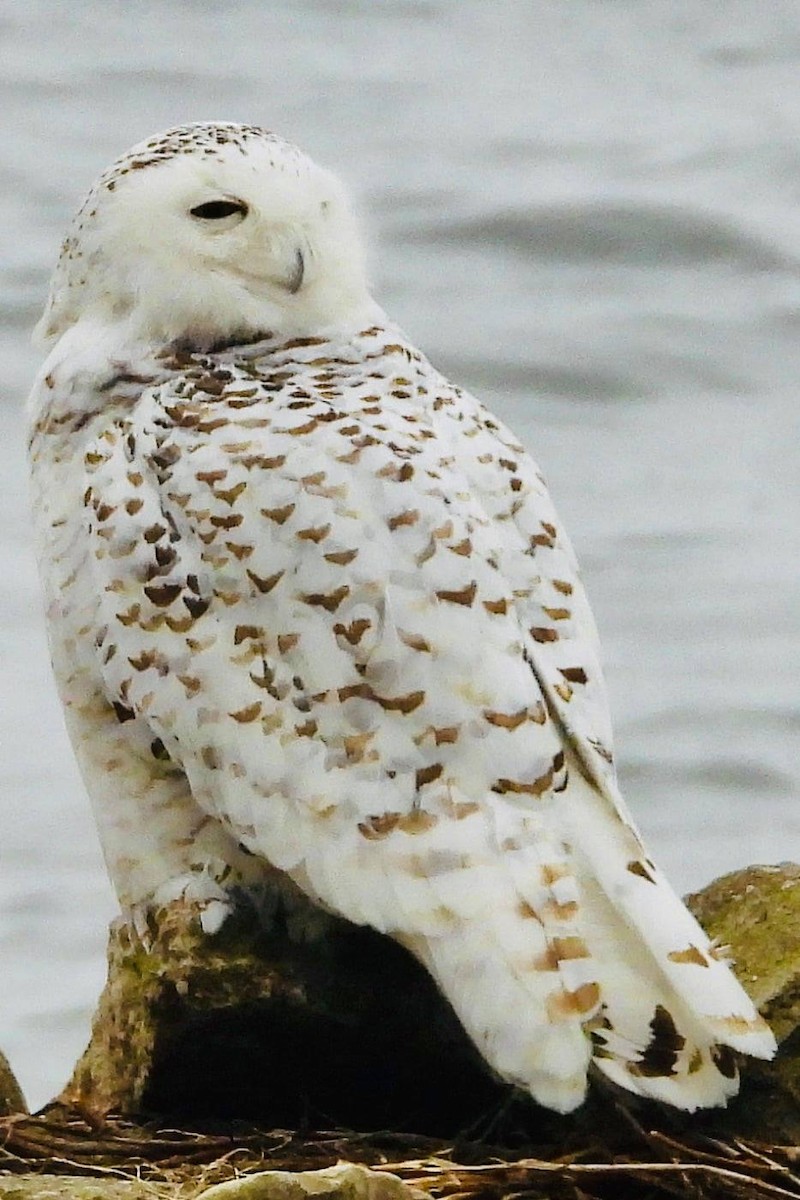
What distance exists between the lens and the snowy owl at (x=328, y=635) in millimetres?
2678

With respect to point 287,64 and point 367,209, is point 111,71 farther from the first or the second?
point 367,209

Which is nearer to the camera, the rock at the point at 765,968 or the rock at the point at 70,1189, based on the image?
the rock at the point at 70,1189

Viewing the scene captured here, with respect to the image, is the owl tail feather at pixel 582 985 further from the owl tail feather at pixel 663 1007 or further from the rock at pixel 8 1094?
the rock at pixel 8 1094

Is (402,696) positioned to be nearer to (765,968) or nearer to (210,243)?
(765,968)

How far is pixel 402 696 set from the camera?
2768 millimetres

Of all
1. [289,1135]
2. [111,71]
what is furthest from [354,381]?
[111,71]

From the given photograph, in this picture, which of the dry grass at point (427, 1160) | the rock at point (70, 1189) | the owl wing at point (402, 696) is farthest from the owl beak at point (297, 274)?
the rock at point (70, 1189)

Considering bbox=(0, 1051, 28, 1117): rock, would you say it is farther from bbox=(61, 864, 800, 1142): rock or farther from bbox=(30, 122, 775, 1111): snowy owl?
bbox=(30, 122, 775, 1111): snowy owl

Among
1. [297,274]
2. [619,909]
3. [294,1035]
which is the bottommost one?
[294,1035]

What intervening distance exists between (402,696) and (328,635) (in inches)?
4.0

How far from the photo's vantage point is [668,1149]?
107 inches

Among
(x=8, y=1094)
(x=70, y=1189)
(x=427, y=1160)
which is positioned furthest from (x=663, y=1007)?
(x=8, y=1094)

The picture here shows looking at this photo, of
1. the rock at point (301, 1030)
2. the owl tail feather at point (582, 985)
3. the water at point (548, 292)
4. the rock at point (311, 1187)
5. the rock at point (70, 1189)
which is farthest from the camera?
the water at point (548, 292)

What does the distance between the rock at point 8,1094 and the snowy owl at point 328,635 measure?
222 mm
